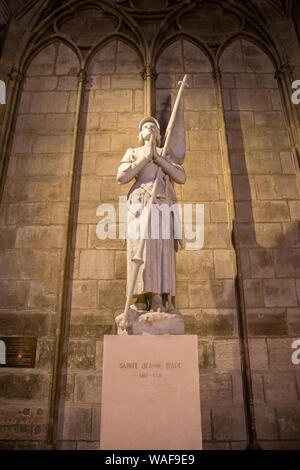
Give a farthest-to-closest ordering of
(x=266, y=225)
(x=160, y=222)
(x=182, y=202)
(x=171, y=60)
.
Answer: (x=171, y=60), (x=182, y=202), (x=266, y=225), (x=160, y=222)

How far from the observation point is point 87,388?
397cm

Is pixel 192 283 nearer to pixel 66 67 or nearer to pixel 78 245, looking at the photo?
pixel 78 245

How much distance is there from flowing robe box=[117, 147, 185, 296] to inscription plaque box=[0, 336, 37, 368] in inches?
66.8

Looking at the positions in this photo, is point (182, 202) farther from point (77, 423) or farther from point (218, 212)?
point (77, 423)

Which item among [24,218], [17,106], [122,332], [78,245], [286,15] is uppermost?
[286,15]

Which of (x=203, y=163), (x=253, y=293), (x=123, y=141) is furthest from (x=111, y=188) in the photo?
(x=253, y=293)

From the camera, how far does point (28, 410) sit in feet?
12.7

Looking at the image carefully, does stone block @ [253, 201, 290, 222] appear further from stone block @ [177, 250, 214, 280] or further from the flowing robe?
the flowing robe

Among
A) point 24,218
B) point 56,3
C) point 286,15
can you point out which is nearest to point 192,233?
point 24,218

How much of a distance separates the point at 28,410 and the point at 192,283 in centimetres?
233

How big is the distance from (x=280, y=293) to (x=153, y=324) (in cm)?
208

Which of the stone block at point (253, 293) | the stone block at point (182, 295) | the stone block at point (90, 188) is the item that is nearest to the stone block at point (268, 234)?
the stone block at point (253, 293)

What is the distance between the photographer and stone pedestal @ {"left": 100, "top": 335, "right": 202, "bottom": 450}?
258 centimetres

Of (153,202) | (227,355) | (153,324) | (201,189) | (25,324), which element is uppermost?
(201,189)
